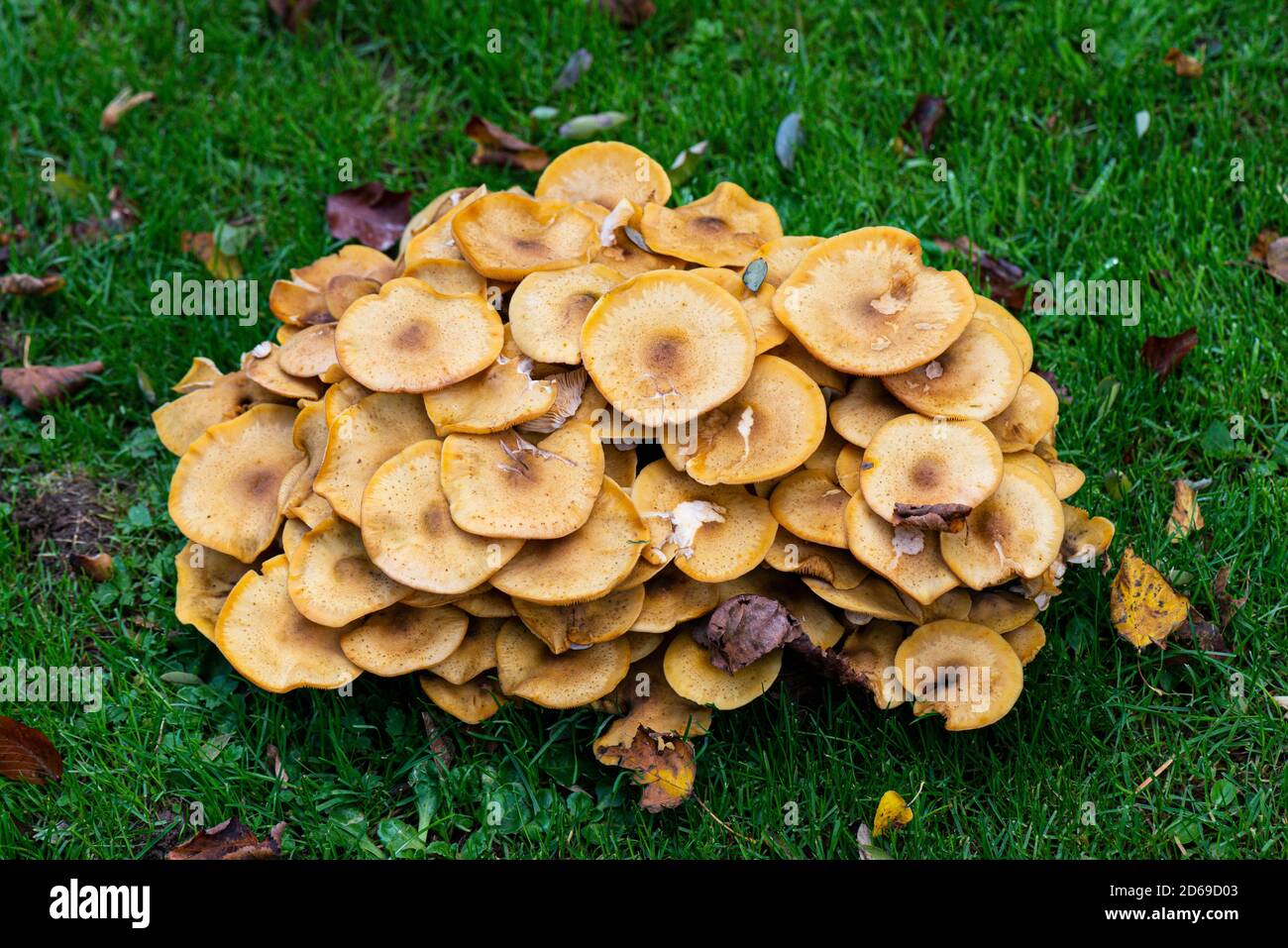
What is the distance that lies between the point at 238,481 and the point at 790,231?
2.70 metres

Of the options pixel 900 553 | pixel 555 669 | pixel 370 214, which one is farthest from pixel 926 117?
pixel 555 669

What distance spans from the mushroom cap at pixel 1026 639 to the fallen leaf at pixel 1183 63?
11.2 feet

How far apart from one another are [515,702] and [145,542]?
184 centimetres

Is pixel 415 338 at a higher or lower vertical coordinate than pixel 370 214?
higher

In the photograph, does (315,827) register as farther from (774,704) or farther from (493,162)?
(493,162)

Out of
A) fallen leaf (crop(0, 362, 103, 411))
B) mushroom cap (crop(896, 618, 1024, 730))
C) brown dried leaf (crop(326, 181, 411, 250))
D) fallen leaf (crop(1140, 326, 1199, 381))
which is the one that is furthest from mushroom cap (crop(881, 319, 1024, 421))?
fallen leaf (crop(0, 362, 103, 411))

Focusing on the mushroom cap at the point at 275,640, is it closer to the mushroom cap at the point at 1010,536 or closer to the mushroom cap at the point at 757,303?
the mushroom cap at the point at 757,303

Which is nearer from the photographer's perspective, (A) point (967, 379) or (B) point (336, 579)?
(B) point (336, 579)

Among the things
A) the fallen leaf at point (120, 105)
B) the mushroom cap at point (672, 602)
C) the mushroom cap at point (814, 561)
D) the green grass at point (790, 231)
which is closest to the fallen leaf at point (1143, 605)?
the green grass at point (790, 231)

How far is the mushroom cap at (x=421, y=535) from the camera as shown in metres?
3.61

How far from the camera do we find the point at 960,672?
380cm

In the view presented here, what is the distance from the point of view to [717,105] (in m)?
5.98

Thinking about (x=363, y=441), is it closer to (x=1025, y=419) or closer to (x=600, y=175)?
(x=600, y=175)
